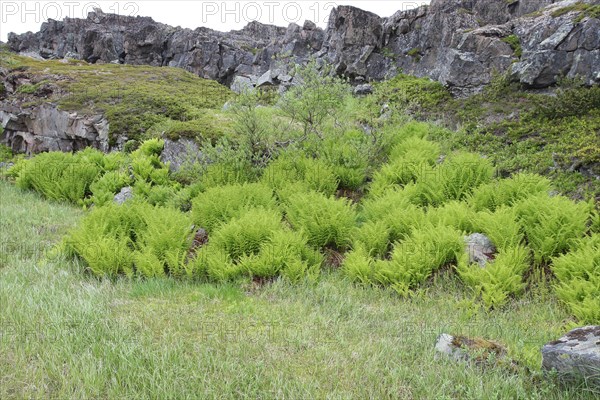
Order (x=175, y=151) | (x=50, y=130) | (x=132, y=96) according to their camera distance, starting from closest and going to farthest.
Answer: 1. (x=175, y=151)
2. (x=50, y=130)
3. (x=132, y=96)

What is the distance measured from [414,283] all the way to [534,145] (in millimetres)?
5392

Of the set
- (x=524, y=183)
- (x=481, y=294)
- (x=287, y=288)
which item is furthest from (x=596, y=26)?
(x=287, y=288)

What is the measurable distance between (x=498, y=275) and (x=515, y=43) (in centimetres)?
1079

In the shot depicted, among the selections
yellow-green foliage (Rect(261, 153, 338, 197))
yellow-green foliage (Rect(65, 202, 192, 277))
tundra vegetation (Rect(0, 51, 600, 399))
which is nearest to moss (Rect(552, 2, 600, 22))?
Answer: tundra vegetation (Rect(0, 51, 600, 399))

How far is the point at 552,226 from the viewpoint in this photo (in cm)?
591

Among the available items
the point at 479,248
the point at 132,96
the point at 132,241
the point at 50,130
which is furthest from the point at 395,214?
the point at 50,130

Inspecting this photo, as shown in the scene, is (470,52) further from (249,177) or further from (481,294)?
(481,294)

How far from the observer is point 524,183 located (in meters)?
7.24

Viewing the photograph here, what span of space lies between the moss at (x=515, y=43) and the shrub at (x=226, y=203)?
9360 mm

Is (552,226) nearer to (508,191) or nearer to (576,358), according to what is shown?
(508,191)

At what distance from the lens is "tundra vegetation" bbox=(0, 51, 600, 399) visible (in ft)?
11.4

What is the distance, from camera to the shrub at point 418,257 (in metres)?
Answer: 5.56

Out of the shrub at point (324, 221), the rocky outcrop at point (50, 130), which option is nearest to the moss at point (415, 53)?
the rocky outcrop at point (50, 130)

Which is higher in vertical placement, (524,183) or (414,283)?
(524,183)
